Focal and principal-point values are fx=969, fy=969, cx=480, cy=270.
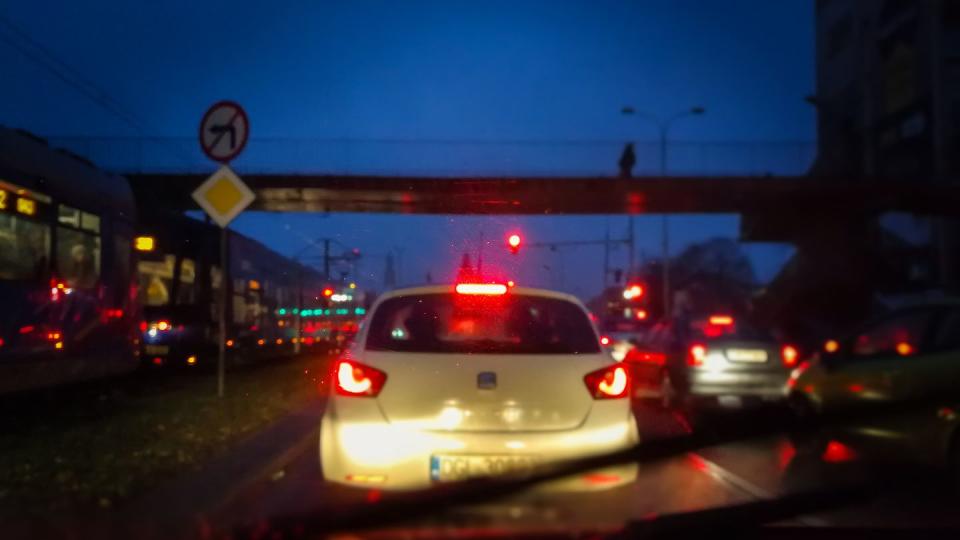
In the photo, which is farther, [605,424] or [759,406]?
[759,406]

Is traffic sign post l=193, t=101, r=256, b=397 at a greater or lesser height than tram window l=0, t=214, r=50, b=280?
greater

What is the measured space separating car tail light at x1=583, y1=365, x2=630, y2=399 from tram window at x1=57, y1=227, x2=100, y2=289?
8.93 m

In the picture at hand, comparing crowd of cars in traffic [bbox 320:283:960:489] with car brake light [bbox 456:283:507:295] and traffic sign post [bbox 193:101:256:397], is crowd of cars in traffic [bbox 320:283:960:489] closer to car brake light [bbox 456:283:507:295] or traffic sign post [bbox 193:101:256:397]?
car brake light [bbox 456:283:507:295]

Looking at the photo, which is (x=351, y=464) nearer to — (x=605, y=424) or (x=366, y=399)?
(x=366, y=399)

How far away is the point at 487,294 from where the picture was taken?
6324mm

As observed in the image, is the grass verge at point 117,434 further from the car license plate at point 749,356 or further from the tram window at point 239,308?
the car license plate at point 749,356

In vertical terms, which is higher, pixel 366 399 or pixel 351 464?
pixel 366 399

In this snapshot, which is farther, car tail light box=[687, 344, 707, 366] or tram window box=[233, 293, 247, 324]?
tram window box=[233, 293, 247, 324]

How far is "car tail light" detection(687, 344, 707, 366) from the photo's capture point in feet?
44.6

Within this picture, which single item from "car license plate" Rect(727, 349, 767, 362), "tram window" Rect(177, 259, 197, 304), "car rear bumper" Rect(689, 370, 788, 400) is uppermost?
"tram window" Rect(177, 259, 197, 304)

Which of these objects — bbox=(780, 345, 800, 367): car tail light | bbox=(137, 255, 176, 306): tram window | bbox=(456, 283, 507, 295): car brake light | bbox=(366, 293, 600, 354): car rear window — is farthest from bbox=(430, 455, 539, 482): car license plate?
bbox=(137, 255, 176, 306): tram window

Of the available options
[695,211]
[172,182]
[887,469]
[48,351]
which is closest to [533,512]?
[887,469]

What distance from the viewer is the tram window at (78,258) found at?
41.4ft

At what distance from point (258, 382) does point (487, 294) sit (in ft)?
36.2
